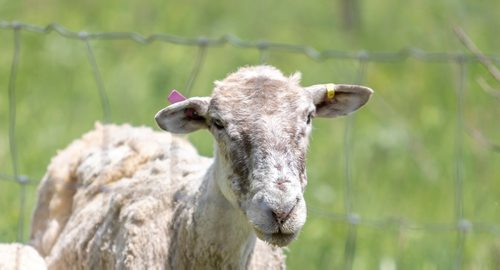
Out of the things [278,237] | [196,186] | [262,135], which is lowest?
[278,237]

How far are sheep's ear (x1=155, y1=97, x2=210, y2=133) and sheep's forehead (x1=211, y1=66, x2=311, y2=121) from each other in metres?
0.08

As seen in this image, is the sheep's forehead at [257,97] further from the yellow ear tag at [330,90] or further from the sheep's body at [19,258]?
the sheep's body at [19,258]

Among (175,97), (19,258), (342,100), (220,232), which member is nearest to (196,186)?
(220,232)

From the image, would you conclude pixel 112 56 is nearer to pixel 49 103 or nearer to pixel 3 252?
pixel 49 103

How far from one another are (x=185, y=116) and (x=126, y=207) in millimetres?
655

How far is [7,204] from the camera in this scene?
24.4ft

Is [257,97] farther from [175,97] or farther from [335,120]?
[335,120]

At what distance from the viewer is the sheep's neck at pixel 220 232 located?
4.85 m

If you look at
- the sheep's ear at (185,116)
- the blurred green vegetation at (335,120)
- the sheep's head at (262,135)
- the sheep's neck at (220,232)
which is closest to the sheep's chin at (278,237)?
the sheep's head at (262,135)

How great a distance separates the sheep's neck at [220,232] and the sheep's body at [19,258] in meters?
0.83

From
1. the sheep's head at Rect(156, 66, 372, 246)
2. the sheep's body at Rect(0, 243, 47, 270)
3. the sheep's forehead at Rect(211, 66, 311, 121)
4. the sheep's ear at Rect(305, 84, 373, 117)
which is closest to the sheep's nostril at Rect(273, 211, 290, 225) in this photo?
the sheep's head at Rect(156, 66, 372, 246)

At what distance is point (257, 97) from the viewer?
4.63 meters

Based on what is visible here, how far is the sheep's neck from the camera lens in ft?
15.9

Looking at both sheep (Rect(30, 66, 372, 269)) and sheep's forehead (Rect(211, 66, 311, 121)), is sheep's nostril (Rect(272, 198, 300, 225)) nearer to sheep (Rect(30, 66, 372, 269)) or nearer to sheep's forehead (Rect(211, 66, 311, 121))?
sheep (Rect(30, 66, 372, 269))
